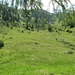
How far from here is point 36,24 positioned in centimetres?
538

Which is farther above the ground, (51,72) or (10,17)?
(10,17)

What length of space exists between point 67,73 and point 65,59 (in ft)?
40.8

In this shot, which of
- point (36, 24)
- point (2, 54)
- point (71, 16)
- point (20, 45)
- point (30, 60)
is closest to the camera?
point (71, 16)

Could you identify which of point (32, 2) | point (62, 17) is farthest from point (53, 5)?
point (32, 2)

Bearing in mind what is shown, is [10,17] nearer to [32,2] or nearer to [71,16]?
[32,2]

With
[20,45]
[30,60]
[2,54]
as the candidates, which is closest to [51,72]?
[30,60]

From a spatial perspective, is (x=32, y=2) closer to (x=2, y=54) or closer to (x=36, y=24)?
(x=36, y=24)

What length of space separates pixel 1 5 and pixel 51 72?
13073 mm

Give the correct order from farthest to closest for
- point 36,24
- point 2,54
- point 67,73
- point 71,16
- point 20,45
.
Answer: point 20,45 → point 2,54 → point 67,73 → point 36,24 → point 71,16

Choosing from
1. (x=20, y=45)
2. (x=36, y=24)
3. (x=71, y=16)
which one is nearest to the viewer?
(x=71, y=16)

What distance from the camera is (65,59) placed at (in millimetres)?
29953

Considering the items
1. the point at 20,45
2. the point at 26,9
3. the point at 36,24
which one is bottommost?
the point at 20,45

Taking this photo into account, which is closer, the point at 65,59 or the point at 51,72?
the point at 51,72

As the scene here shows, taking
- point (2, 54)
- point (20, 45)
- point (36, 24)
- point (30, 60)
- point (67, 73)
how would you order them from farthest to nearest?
point (20, 45) < point (2, 54) < point (30, 60) < point (67, 73) < point (36, 24)
